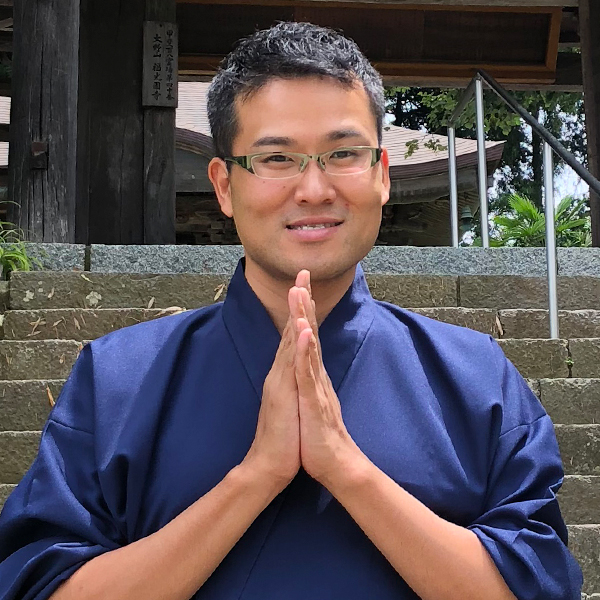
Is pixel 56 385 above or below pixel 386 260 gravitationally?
below

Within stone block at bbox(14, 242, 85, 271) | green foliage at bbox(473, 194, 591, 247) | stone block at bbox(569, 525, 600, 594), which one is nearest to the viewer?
stone block at bbox(569, 525, 600, 594)

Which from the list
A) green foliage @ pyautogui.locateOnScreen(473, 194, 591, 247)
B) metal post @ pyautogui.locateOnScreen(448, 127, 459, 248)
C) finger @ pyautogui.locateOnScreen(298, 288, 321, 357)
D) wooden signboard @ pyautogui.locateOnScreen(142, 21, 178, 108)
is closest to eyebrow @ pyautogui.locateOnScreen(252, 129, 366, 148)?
finger @ pyautogui.locateOnScreen(298, 288, 321, 357)

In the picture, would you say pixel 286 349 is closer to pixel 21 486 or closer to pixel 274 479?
pixel 274 479

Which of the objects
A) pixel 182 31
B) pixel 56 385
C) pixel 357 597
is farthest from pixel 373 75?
pixel 182 31

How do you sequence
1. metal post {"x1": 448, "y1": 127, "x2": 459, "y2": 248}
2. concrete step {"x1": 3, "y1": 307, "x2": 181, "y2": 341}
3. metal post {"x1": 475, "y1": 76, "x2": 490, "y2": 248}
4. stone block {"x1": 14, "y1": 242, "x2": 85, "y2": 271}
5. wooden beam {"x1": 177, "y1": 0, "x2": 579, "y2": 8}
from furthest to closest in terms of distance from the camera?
wooden beam {"x1": 177, "y1": 0, "x2": 579, "y2": 8} < metal post {"x1": 448, "y1": 127, "x2": 459, "y2": 248} < metal post {"x1": 475, "y1": 76, "x2": 490, "y2": 248} < stone block {"x1": 14, "y1": 242, "x2": 85, "y2": 271} < concrete step {"x1": 3, "y1": 307, "x2": 181, "y2": 341}

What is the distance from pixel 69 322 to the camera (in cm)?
359

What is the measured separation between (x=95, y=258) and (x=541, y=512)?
3.23 meters

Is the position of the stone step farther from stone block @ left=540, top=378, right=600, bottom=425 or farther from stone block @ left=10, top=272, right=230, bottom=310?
stone block @ left=540, top=378, right=600, bottom=425

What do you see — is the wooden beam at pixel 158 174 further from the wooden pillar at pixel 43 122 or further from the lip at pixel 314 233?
the lip at pixel 314 233

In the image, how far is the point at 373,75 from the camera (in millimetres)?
1583

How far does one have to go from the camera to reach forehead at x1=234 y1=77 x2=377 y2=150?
146 cm

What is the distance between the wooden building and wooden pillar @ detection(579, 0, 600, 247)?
0.03ft

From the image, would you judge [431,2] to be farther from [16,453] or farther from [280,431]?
[280,431]

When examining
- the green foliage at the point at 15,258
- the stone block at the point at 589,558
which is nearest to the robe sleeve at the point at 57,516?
the stone block at the point at 589,558
